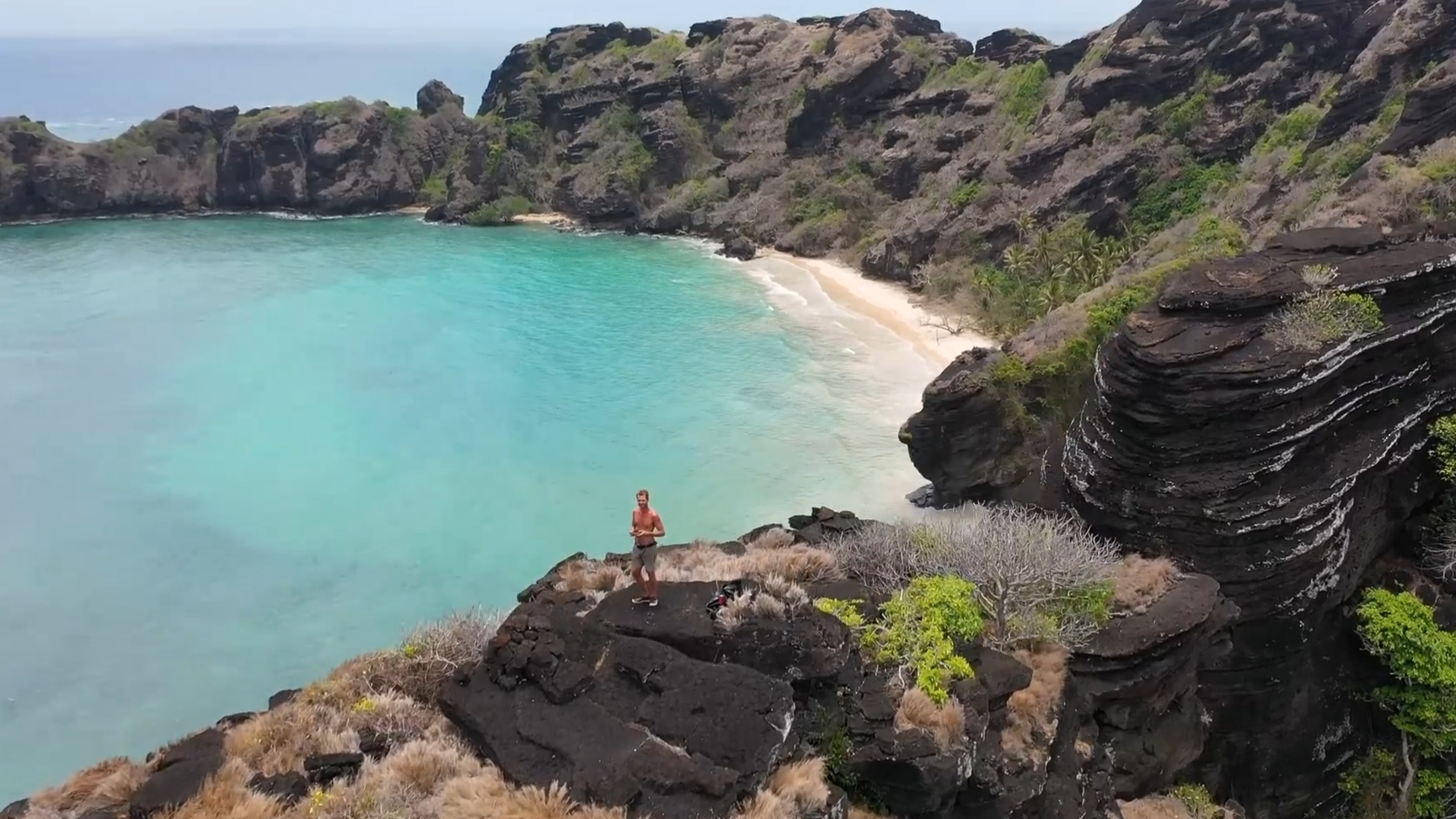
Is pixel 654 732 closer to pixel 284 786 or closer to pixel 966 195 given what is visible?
pixel 284 786

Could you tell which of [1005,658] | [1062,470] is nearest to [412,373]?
[1062,470]

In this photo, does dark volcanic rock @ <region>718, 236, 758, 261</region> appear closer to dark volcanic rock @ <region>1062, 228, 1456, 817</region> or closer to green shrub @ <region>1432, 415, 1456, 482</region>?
dark volcanic rock @ <region>1062, 228, 1456, 817</region>

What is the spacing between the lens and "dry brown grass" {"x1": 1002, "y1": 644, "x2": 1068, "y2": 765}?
13.1 metres

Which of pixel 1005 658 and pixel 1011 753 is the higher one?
pixel 1005 658

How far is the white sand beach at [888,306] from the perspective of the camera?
159 ft

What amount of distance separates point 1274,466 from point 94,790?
2007 centimetres

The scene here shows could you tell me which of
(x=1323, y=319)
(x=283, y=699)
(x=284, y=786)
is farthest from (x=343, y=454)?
(x=1323, y=319)

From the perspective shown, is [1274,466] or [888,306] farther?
[888,306]

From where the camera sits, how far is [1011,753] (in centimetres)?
1303

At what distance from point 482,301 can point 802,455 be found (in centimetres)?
3676

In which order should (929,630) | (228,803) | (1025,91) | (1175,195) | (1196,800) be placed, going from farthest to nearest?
(1025,91)
(1175,195)
(1196,800)
(929,630)
(228,803)

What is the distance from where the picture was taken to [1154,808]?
616 inches

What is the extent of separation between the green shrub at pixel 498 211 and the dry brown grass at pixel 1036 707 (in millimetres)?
89520

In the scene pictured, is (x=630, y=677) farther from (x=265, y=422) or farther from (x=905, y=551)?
(x=265, y=422)
